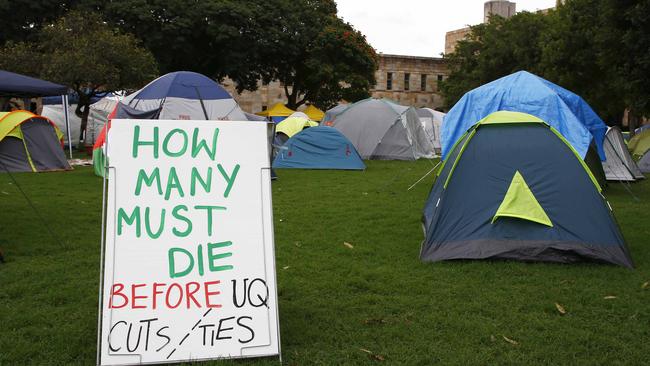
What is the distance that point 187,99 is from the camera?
44.9ft

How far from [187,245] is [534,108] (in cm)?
871

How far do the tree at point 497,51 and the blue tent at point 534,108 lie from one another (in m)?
22.9

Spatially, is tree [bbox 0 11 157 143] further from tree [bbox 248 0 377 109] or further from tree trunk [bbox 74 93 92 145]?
tree [bbox 248 0 377 109]

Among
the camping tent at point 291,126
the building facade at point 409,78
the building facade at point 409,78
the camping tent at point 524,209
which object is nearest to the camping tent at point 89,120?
the camping tent at point 291,126

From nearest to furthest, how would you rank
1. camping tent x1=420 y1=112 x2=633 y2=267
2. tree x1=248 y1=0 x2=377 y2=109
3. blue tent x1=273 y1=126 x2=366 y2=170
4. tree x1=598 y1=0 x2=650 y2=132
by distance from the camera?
camping tent x1=420 y1=112 x2=633 y2=267, tree x1=598 y1=0 x2=650 y2=132, blue tent x1=273 y1=126 x2=366 y2=170, tree x1=248 y1=0 x2=377 y2=109

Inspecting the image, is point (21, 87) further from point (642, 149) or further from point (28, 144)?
point (642, 149)

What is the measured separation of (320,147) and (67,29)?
37.3 ft

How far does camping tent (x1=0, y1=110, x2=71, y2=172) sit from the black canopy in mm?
7191

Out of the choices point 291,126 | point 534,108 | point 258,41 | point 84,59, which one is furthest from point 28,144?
point 258,41

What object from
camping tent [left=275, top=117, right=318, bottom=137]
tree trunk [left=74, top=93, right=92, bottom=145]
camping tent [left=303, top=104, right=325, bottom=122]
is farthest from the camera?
camping tent [left=303, top=104, right=325, bottom=122]

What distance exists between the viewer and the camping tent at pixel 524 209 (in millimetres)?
6074

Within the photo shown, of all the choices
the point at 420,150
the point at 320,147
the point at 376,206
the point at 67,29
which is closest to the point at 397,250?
the point at 376,206

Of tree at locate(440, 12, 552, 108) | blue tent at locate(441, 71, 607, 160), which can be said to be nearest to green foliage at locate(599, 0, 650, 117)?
blue tent at locate(441, 71, 607, 160)

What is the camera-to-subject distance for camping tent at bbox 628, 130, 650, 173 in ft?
54.9
